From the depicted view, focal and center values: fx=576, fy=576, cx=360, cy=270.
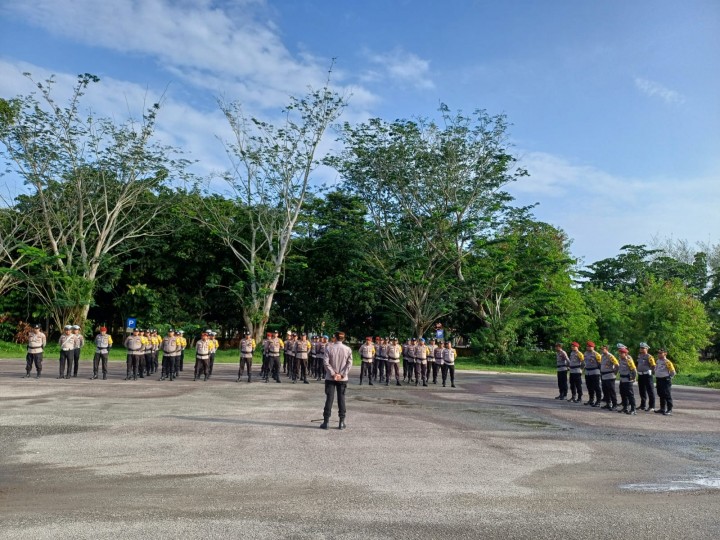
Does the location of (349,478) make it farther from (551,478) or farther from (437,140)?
(437,140)

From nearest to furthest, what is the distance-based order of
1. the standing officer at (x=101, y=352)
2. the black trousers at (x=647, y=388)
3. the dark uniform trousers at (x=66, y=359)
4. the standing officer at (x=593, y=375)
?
the black trousers at (x=647, y=388) → the standing officer at (x=593, y=375) → the dark uniform trousers at (x=66, y=359) → the standing officer at (x=101, y=352)

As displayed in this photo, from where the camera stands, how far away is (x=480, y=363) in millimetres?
39688

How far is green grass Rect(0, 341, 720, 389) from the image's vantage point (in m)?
30.6

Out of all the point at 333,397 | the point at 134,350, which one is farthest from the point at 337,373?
the point at 134,350

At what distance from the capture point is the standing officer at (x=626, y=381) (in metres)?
15.6

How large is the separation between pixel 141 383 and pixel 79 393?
367 cm

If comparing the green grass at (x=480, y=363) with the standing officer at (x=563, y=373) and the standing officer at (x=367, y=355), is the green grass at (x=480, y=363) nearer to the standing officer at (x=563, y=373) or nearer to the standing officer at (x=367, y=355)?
the standing officer at (x=563, y=373)

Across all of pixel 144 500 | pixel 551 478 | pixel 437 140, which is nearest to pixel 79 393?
pixel 144 500

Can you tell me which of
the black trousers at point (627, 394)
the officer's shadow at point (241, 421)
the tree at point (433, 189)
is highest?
the tree at point (433, 189)

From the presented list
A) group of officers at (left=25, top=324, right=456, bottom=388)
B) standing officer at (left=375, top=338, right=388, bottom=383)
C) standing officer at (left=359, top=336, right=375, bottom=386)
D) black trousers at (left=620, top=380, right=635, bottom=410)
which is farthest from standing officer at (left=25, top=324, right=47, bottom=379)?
black trousers at (left=620, top=380, right=635, bottom=410)

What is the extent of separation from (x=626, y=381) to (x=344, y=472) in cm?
1116

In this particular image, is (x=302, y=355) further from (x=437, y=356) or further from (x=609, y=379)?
(x=609, y=379)

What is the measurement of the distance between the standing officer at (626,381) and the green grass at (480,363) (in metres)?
13.7

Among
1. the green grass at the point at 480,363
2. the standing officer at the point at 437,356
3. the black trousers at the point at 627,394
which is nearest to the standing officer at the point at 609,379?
the black trousers at the point at 627,394
